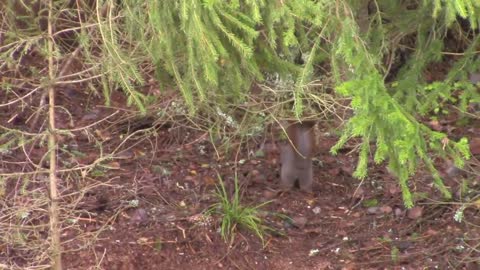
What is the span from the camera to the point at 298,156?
651 cm

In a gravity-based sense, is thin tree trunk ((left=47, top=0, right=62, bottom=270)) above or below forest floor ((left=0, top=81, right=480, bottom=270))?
above

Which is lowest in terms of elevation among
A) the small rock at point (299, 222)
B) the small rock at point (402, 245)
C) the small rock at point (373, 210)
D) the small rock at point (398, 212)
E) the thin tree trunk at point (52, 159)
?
the small rock at point (402, 245)

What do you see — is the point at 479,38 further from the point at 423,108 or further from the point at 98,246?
the point at 98,246

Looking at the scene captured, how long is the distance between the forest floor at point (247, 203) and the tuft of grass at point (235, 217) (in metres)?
0.05

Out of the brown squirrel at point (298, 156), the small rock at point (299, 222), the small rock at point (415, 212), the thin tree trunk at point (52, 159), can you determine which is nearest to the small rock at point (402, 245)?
the small rock at point (415, 212)

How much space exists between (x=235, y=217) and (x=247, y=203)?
1.25 ft

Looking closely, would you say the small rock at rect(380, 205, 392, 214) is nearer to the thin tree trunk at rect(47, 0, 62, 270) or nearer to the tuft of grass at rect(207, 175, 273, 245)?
the tuft of grass at rect(207, 175, 273, 245)

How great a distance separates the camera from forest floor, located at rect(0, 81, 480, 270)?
5.82 meters

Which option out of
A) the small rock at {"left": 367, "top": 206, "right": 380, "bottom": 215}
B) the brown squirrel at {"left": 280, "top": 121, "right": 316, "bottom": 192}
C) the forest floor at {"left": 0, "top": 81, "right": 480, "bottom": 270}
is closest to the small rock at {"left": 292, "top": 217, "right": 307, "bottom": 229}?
the forest floor at {"left": 0, "top": 81, "right": 480, "bottom": 270}

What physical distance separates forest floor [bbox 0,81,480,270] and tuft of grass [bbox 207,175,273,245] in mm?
53

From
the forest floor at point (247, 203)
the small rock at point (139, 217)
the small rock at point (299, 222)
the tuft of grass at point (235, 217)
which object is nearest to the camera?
the forest floor at point (247, 203)

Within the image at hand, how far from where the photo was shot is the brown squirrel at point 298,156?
6246 mm

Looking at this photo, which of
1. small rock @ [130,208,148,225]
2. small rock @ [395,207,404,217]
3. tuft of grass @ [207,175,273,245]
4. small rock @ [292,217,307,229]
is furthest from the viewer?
small rock @ [395,207,404,217]

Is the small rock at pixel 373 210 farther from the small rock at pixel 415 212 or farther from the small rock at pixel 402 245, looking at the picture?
the small rock at pixel 402 245
